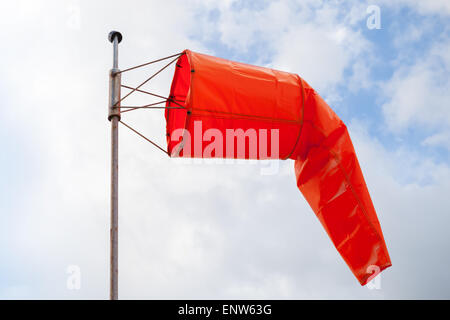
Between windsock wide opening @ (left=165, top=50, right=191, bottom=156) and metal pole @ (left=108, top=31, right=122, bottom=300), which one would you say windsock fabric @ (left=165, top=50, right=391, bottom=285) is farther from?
metal pole @ (left=108, top=31, right=122, bottom=300)

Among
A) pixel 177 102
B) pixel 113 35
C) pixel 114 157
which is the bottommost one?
pixel 114 157

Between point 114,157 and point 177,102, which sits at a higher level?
point 177,102

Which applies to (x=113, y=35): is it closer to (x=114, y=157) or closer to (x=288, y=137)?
(x=114, y=157)

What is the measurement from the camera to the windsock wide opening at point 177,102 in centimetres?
660

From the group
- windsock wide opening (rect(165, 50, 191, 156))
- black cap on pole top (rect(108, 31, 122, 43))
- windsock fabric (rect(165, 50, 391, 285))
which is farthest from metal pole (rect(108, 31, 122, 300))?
windsock wide opening (rect(165, 50, 191, 156))

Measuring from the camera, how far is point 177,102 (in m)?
6.80

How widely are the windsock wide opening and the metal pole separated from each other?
781 mm

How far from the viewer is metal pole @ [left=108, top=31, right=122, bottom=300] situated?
546cm

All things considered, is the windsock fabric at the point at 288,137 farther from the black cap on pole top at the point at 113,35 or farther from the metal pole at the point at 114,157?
the black cap on pole top at the point at 113,35

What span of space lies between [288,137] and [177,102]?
160cm

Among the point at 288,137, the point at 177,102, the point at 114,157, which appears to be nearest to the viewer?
the point at 114,157

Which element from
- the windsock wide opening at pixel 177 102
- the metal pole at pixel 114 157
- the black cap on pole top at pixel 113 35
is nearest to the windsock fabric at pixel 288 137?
the windsock wide opening at pixel 177 102

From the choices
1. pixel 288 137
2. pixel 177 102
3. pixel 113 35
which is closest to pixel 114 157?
pixel 177 102
